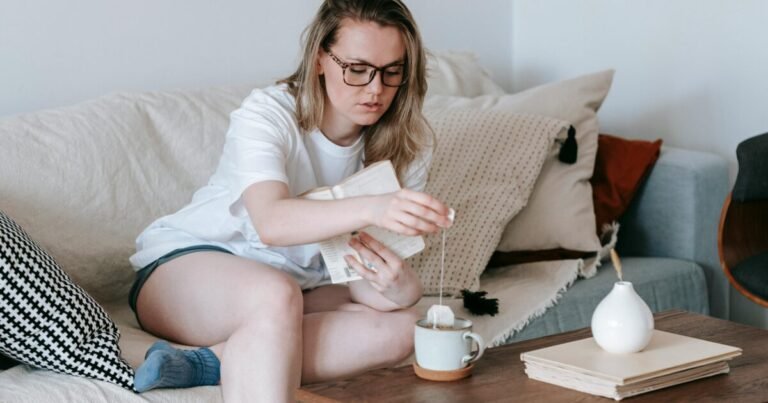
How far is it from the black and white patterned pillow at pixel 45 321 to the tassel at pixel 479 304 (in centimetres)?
74

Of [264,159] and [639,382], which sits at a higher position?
[264,159]

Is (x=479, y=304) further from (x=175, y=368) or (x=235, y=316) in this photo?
(x=175, y=368)

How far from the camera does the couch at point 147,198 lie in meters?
1.95

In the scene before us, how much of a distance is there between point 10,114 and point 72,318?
85cm

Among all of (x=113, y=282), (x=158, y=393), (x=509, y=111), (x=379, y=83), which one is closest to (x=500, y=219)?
(x=509, y=111)

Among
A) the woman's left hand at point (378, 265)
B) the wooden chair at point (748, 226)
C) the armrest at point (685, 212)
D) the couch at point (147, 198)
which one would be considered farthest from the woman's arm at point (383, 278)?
the armrest at point (685, 212)

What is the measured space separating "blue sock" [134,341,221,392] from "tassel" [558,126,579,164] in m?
1.11

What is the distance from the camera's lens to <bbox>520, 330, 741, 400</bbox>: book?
1.39m

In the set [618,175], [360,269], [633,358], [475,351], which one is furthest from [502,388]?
[618,175]

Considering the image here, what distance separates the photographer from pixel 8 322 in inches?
59.9

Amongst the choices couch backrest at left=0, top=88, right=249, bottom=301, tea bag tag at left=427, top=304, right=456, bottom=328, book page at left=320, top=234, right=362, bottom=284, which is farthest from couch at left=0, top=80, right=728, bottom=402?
tea bag tag at left=427, top=304, right=456, bottom=328

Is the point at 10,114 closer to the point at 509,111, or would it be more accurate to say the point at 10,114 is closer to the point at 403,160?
the point at 403,160

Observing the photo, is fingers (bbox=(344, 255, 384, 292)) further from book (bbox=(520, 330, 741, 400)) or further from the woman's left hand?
book (bbox=(520, 330, 741, 400))

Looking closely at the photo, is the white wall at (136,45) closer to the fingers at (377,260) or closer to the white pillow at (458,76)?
the white pillow at (458,76)
